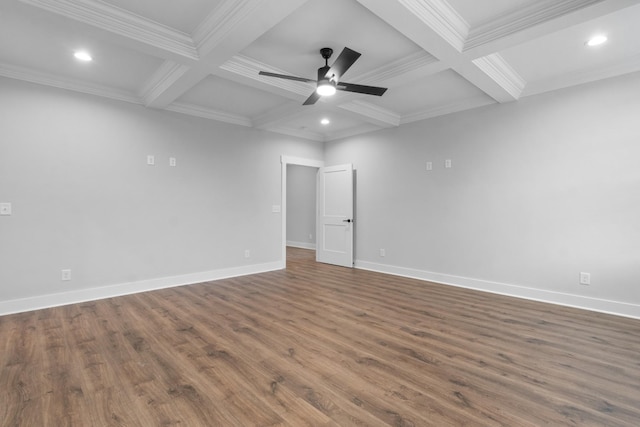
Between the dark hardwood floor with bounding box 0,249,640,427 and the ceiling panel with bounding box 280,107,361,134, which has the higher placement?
the ceiling panel with bounding box 280,107,361,134

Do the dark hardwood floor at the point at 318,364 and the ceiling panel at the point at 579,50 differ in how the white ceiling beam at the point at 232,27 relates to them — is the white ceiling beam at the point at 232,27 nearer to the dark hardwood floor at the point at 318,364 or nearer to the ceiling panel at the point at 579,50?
the ceiling panel at the point at 579,50

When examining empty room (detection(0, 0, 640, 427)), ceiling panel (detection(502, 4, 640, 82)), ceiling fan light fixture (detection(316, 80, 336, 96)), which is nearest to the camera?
empty room (detection(0, 0, 640, 427))

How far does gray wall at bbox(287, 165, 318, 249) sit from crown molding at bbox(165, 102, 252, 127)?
354 cm

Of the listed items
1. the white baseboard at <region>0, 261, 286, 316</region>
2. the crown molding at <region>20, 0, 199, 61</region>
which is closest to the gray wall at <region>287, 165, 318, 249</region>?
the white baseboard at <region>0, 261, 286, 316</region>

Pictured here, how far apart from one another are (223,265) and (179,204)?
4.11ft

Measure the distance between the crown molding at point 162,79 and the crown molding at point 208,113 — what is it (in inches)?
16.9

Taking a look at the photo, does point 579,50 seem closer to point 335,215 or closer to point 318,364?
point 318,364

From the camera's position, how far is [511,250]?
4137 mm

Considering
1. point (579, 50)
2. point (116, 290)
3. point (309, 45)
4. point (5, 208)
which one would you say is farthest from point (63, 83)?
point (579, 50)

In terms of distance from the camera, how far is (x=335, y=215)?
6281 mm

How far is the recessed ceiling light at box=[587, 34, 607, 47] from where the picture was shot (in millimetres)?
2798

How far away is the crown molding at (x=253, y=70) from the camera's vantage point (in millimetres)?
3195

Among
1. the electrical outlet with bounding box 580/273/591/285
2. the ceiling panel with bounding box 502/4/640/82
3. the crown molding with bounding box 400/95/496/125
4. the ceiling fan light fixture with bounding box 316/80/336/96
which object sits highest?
the ceiling panel with bounding box 502/4/640/82

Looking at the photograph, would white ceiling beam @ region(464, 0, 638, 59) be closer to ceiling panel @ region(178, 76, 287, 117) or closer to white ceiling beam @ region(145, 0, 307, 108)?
white ceiling beam @ region(145, 0, 307, 108)
